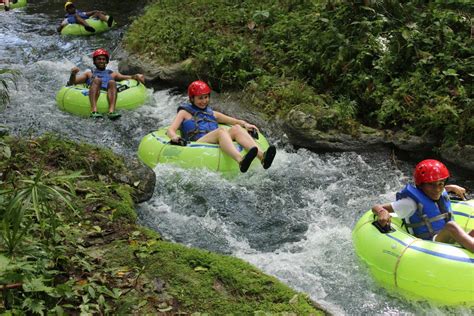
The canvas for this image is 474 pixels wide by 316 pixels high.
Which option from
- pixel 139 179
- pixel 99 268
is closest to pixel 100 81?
pixel 139 179

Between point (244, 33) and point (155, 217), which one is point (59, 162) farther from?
point (244, 33)

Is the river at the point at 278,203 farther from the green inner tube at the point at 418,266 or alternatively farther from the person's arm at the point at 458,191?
the person's arm at the point at 458,191

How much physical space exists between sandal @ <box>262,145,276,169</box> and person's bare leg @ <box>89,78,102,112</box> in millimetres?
3592

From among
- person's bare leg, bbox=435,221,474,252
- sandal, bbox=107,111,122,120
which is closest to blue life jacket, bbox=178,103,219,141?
sandal, bbox=107,111,122,120

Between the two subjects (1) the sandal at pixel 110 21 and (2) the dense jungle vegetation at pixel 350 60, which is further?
(1) the sandal at pixel 110 21

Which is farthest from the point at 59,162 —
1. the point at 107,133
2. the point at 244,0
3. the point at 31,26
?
the point at 31,26

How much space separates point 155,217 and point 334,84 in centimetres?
410

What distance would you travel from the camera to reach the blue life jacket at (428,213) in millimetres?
4770

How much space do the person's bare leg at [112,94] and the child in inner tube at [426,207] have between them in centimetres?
534

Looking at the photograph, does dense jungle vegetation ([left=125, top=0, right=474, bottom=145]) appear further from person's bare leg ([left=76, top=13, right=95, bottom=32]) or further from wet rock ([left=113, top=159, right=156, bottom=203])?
person's bare leg ([left=76, top=13, right=95, bottom=32])

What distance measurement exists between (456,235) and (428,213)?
1.21 ft

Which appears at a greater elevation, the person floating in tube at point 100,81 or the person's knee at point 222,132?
the person's knee at point 222,132

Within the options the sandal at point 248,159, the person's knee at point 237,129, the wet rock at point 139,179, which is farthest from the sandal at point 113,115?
the sandal at point 248,159

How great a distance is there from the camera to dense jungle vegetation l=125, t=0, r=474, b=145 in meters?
7.54
